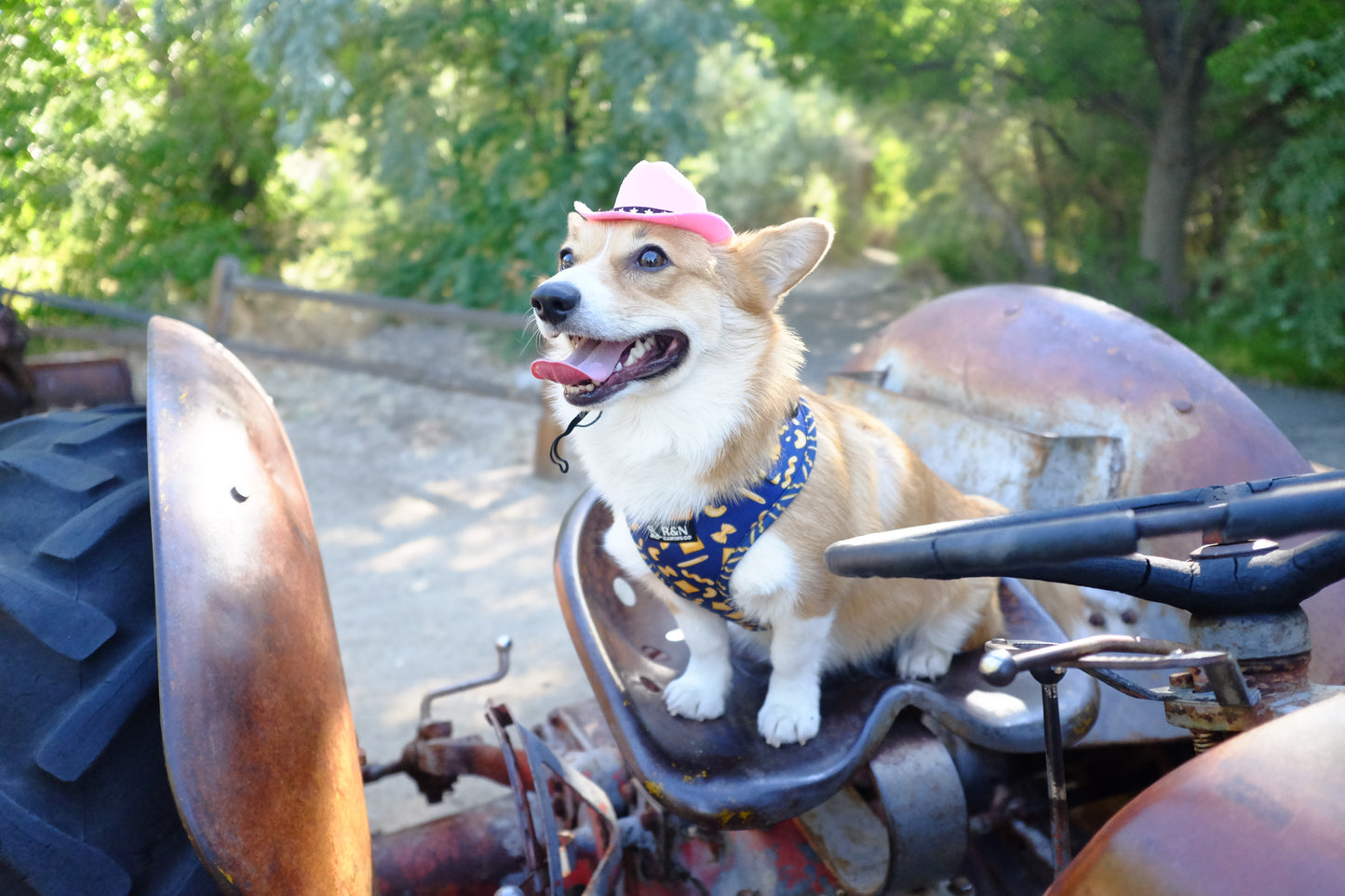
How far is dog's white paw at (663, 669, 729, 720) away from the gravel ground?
1.02m

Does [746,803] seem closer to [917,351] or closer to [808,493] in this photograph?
[808,493]

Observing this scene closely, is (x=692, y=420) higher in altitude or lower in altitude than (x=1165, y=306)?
higher

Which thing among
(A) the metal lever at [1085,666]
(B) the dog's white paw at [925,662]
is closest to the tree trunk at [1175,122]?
(B) the dog's white paw at [925,662]

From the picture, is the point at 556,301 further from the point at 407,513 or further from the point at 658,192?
the point at 407,513

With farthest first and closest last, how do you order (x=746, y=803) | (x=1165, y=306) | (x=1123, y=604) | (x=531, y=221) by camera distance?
(x=1165, y=306), (x=531, y=221), (x=1123, y=604), (x=746, y=803)

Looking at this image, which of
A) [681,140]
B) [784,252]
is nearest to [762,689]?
[784,252]

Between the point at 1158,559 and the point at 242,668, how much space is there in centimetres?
109

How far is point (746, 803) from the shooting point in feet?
4.40

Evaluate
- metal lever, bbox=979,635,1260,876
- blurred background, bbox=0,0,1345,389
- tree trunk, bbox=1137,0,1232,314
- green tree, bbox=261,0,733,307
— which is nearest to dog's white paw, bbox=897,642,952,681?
metal lever, bbox=979,635,1260,876

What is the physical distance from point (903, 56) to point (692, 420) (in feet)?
25.9

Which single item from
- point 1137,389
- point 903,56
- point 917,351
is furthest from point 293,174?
point 1137,389

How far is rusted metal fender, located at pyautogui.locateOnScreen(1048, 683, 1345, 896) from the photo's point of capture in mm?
701

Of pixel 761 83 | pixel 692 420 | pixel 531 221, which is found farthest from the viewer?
pixel 761 83

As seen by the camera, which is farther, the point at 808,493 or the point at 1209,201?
the point at 1209,201
